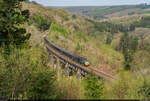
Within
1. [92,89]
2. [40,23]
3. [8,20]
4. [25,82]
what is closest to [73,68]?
[8,20]

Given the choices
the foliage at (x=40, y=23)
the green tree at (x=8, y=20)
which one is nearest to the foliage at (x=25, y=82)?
the green tree at (x=8, y=20)

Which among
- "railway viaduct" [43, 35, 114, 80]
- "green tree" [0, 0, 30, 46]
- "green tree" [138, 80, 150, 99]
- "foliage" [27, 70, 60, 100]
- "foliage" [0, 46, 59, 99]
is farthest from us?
"railway viaduct" [43, 35, 114, 80]

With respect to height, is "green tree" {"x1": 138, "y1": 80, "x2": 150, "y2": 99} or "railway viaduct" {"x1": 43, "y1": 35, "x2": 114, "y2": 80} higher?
"green tree" {"x1": 138, "y1": 80, "x2": 150, "y2": 99}

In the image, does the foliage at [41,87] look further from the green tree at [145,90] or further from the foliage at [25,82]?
the green tree at [145,90]

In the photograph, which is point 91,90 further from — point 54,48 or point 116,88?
point 54,48

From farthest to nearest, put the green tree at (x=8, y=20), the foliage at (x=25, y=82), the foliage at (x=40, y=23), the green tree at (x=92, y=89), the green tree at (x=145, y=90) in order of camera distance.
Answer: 1. the foliage at (x=40, y=23)
2. the green tree at (x=8, y=20)
3. the green tree at (x=145, y=90)
4. the green tree at (x=92, y=89)
5. the foliage at (x=25, y=82)

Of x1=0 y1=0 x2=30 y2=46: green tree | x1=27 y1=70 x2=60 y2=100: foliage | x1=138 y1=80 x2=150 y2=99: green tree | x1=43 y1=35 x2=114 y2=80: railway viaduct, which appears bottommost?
x1=43 y1=35 x2=114 y2=80: railway viaduct

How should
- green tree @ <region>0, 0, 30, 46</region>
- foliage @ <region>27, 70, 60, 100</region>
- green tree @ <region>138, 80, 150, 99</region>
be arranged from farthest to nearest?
green tree @ <region>0, 0, 30, 46</region> → green tree @ <region>138, 80, 150, 99</region> → foliage @ <region>27, 70, 60, 100</region>

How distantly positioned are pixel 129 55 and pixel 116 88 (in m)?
34.2

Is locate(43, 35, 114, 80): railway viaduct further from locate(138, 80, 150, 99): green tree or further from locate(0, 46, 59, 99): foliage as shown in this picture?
locate(0, 46, 59, 99): foliage

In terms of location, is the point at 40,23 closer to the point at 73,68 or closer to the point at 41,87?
the point at 73,68

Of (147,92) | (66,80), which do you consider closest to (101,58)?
(147,92)

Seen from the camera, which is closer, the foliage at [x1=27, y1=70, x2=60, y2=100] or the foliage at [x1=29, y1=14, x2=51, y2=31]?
the foliage at [x1=27, y1=70, x2=60, y2=100]

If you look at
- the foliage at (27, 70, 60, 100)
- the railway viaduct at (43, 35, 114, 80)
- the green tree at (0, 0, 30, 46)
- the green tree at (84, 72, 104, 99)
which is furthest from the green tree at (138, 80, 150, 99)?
the railway viaduct at (43, 35, 114, 80)
